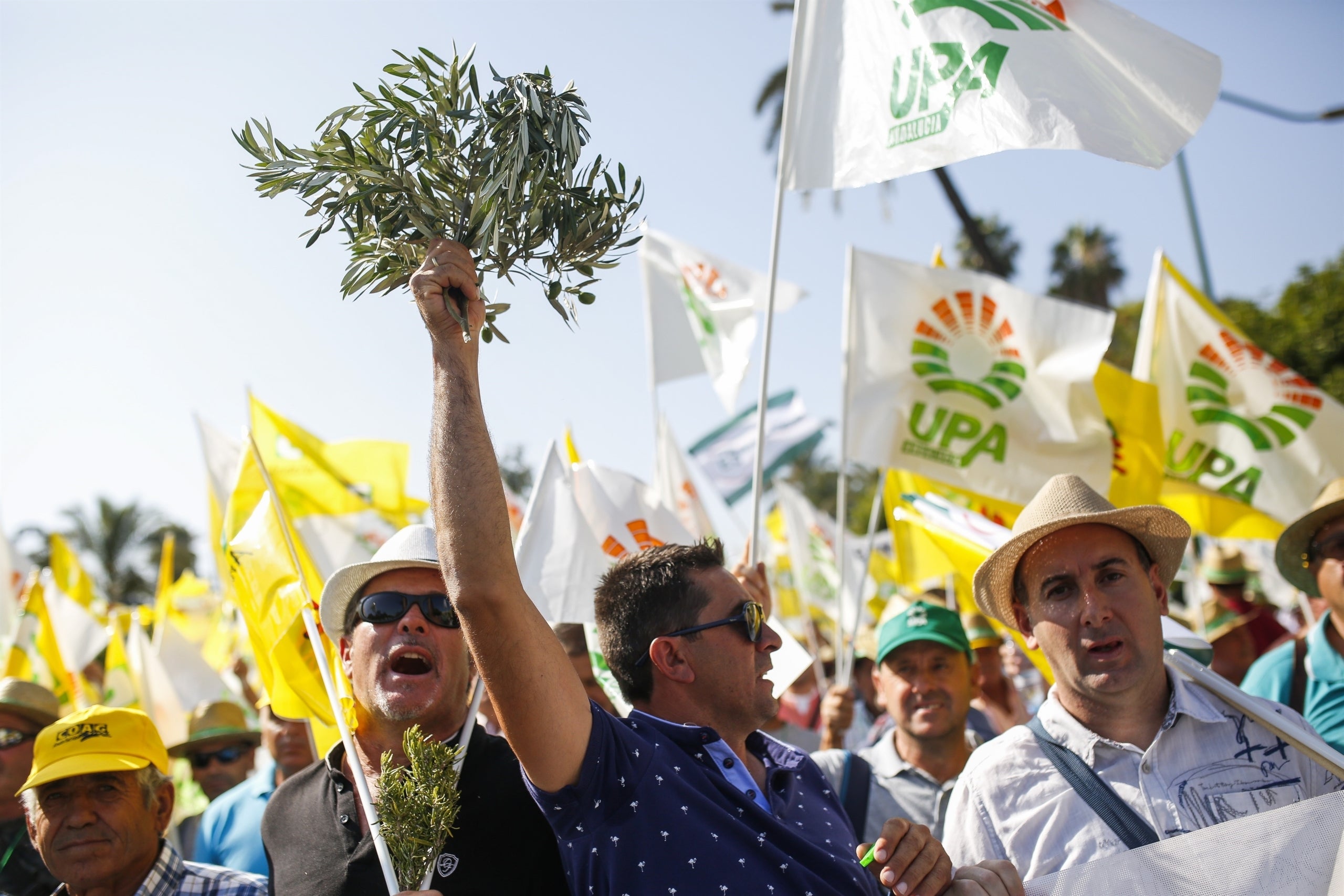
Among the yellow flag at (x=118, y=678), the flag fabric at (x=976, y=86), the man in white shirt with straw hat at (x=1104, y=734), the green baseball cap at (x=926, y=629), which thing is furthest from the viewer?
the yellow flag at (x=118, y=678)

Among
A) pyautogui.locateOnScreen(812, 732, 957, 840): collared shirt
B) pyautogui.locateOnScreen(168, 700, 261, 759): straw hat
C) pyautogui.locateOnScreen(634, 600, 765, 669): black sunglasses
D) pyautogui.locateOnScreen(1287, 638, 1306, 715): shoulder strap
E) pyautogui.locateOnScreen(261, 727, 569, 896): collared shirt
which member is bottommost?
pyautogui.locateOnScreen(812, 732, 957, 840): collared shirt

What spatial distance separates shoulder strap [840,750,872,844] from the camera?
4.14 metres

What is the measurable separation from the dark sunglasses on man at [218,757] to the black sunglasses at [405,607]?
3928 mm

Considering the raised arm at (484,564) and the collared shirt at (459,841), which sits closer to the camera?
the raised arm at (484,564)

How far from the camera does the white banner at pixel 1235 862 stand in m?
2.33

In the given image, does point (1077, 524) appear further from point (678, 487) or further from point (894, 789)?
point (678, 487)

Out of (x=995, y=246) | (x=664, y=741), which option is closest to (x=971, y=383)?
(x=664, y=741)

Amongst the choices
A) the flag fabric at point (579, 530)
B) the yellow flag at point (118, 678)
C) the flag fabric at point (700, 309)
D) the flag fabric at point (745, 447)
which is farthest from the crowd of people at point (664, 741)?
the flag fabric at point (745, 447)

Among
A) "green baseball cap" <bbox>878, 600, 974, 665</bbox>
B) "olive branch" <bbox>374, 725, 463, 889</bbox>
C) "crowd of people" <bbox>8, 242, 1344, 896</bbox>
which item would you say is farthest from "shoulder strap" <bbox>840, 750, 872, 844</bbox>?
"olive branch" <bbox>374, 725, 463, 889</bbox>

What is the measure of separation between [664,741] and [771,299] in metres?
2.41

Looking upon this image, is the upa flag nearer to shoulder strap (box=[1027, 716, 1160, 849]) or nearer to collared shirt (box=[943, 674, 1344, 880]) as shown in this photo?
collared shirt (box=[943, 674, 1344, 880])

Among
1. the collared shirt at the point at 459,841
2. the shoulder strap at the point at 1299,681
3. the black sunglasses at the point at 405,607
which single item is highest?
the black sunglasses at the point at 405,607

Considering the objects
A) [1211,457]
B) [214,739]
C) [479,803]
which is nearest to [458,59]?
[479,803]

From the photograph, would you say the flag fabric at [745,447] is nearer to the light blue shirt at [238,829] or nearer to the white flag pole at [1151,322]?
the white flag pole at [1151,322]
